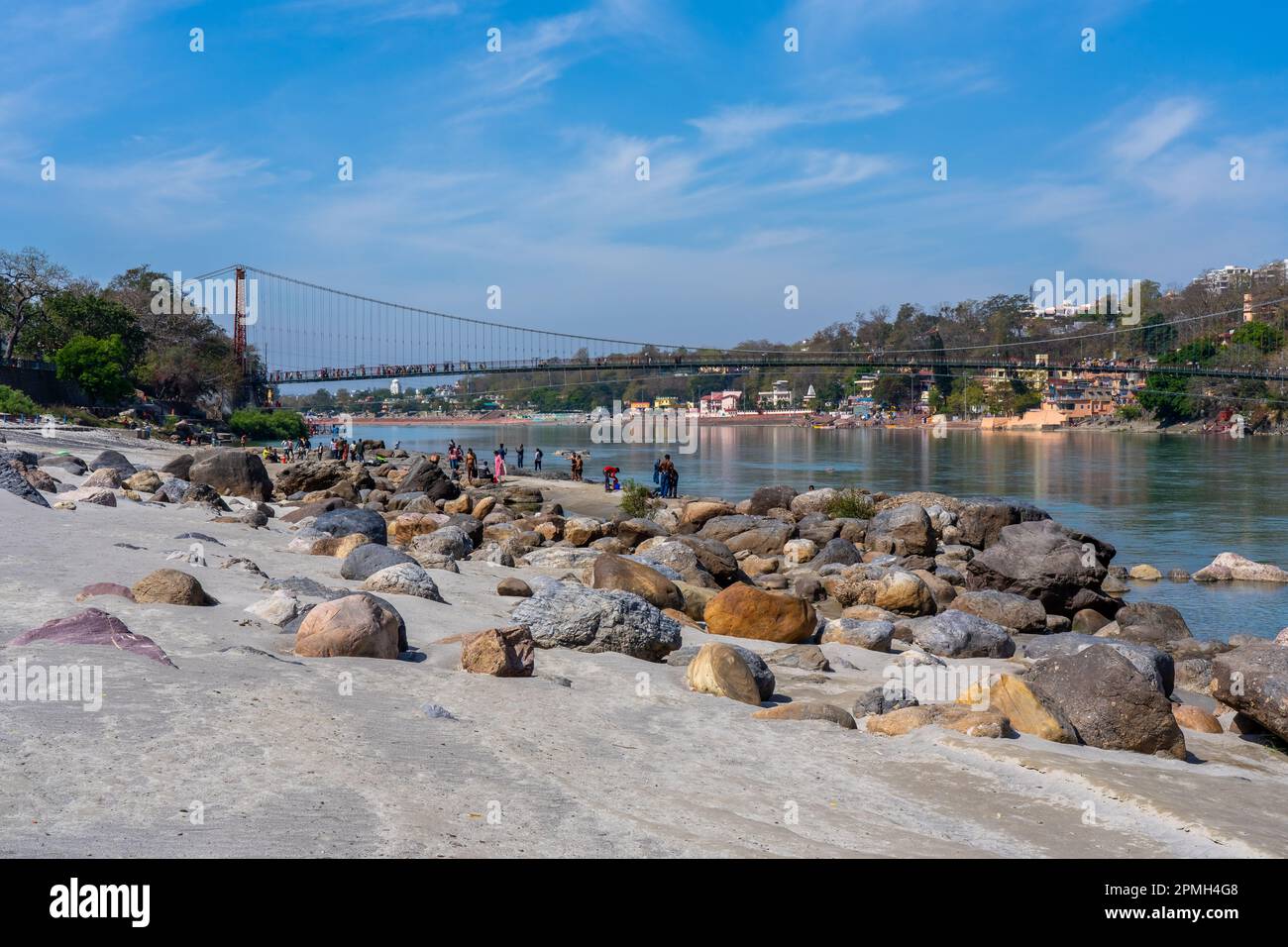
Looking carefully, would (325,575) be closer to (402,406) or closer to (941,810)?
(941,810)

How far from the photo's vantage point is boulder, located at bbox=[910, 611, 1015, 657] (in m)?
8.52

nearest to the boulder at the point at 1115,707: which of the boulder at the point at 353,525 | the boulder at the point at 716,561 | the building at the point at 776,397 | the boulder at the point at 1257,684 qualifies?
Result: the boulder at the point at 1257,684

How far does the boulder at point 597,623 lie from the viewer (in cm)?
657

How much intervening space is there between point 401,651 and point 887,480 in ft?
110

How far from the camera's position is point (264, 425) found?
2410 inches

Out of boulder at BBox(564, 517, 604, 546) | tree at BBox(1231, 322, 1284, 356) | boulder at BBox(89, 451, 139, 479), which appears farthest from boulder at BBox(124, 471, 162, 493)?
tree at BBox(1231, 322, 1284, 356)

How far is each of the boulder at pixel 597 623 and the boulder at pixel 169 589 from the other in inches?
75.4

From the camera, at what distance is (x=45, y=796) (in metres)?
3.04

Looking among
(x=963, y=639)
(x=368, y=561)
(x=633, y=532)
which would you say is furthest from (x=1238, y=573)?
(x=368, y=561)

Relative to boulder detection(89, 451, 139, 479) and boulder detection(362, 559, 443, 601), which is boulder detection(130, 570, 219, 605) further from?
Answer: boulder detection(89, 451, 139, 479)

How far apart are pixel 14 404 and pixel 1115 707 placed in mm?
35416

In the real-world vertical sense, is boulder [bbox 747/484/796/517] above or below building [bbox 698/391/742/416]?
below

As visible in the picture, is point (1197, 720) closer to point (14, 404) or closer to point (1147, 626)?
point (1147, 626)

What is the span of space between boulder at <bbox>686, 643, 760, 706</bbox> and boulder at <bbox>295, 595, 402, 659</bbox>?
167cm
